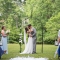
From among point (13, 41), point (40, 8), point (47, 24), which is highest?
point (40, 8)

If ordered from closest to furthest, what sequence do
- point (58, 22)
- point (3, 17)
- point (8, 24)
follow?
1. point (58, 22)
2. point (8, 24)
3. point (3, 17)

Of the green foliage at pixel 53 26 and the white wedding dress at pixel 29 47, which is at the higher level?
the green foliage at pixel 53 26

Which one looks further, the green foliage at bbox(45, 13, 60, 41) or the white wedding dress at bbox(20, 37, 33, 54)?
the green foliage at bbox(45, 13, 60, 41)

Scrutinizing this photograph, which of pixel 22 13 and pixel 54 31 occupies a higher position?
pixel 22 13

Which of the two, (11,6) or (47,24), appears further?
(11,6)

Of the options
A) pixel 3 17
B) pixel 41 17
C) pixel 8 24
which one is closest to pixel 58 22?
pixel 41 17

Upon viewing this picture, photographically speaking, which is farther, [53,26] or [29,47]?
[53,26]

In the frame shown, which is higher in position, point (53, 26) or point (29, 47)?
point (53, 26)

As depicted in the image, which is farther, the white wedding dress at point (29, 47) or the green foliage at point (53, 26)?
the green foliage at point (53, 26)

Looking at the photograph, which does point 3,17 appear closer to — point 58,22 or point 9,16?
point 9,16

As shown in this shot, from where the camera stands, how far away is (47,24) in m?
27.9

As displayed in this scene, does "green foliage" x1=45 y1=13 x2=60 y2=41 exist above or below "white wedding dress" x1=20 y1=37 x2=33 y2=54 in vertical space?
above

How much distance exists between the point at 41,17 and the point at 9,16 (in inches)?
160

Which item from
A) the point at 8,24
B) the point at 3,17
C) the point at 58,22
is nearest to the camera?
the point at 58,22
